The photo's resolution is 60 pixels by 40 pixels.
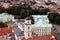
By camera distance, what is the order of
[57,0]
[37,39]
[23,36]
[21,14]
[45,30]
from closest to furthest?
1. [37,39]
2. [23,36]
3. [45,30]
4. [21,14]
5. [57,0]

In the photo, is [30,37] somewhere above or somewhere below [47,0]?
above

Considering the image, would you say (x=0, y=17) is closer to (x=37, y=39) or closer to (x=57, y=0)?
(x=37, y=39)

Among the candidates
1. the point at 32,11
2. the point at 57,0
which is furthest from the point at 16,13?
the point at 57,0

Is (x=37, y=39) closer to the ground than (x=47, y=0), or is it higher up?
higher up

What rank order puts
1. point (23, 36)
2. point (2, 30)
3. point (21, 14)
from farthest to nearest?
point (21, 14)
point (2, 30)
point (23, 36)

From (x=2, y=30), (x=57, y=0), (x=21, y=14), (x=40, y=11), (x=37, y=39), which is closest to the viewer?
(x=37, y=39)

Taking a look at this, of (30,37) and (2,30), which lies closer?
(30,37)

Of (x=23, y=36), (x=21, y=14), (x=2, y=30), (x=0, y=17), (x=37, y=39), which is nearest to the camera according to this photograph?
(x=37, y=39)

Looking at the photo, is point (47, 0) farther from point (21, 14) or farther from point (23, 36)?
point (23, 36)

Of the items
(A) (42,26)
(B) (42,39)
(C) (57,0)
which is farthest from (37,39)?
(C) (57,0)
